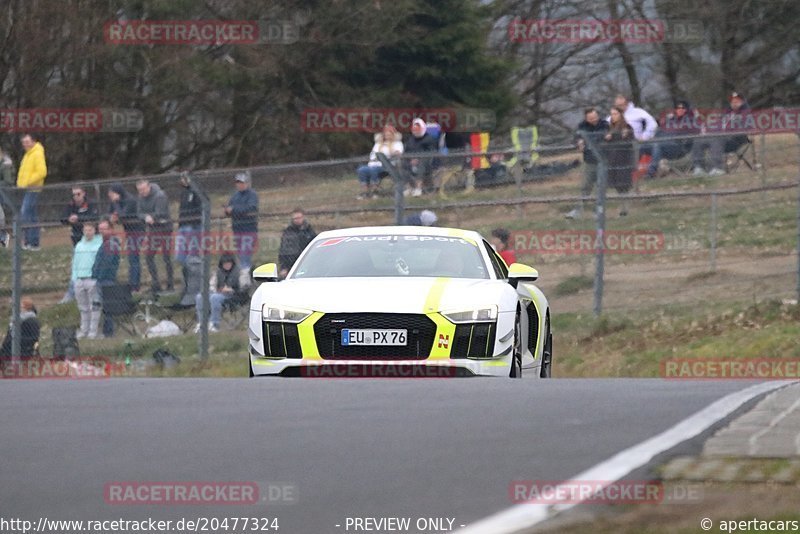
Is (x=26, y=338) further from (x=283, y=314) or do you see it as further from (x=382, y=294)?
(x=382, y=294)

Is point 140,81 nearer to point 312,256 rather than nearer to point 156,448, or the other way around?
point 312,256

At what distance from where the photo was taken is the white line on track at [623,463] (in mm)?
5723

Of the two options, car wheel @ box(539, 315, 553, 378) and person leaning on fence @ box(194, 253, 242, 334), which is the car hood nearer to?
car wheel @ box(539, 315, 553, 378)

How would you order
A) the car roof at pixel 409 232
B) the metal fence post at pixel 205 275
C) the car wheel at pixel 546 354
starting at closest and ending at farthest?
the car roof at pixel 409 232 → the car wheel at pixel 546 354 → the metal fence post at pixel 205 275

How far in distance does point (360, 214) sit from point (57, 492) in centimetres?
1397

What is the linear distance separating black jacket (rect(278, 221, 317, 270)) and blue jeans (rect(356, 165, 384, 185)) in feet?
4.05

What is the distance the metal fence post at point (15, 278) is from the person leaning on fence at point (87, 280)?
611 mm

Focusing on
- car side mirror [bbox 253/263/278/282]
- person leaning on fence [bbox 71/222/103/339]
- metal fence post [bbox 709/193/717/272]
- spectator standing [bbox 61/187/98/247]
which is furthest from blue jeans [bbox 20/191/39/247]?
metal fence post [bbox 709/193/717/272]

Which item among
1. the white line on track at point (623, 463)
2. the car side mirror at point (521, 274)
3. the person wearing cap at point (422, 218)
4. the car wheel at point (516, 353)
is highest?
the person wearing cap at point (422, 218)

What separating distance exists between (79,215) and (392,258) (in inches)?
288

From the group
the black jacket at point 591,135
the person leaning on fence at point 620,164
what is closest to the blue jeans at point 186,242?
the black jacket at point 591,135

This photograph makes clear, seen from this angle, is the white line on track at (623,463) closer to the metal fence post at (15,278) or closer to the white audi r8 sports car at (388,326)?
the white audi r8 sports car at (388,326)

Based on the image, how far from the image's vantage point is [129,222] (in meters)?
19.6

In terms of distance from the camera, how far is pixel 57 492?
6539mm
